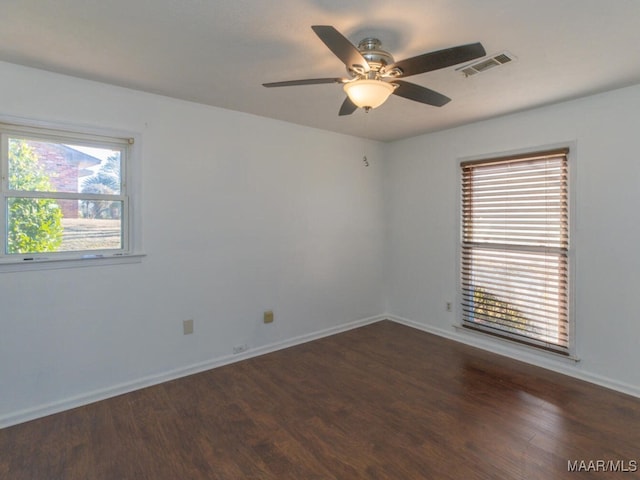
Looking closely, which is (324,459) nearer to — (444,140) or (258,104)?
(258,104)

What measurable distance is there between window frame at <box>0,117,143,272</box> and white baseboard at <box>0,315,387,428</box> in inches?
→ 38.5

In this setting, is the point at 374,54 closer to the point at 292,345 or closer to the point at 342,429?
the point at 342,429

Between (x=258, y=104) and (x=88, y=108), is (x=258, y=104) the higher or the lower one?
the higher one

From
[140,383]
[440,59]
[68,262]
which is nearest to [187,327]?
[140,383]

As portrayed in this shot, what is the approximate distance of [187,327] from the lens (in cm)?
306

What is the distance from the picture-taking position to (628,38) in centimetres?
194

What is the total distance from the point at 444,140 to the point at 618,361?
103 inches

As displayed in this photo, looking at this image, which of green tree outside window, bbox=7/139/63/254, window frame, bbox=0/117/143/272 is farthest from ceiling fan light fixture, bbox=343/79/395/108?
green tree outside window, bbox=7/139/63/254

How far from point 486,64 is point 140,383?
3497 mm

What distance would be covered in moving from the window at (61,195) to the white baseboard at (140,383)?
1040 millimetres

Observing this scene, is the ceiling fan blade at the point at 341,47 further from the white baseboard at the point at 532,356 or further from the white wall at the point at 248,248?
the white baseboard at the point at 532,356

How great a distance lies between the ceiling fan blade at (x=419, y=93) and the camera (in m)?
1.99

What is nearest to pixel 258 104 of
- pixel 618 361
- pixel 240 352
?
pixel 240 352

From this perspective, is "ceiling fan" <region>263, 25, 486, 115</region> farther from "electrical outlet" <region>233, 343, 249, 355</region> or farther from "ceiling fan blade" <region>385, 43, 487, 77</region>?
"electrical outlet" <region>233, 343, 249, 355</region>
